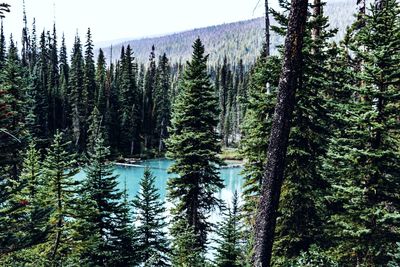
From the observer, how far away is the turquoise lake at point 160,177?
39.4m

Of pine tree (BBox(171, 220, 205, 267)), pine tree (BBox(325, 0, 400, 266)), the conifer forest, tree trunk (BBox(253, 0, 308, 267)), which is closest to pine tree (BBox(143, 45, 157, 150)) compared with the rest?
the conifer forest

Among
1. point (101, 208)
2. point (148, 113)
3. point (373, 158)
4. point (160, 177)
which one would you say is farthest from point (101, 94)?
point (373, 158)

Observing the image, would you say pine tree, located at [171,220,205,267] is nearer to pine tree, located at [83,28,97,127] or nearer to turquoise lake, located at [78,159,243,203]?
turquoise lake, located at [78,159,243,203]

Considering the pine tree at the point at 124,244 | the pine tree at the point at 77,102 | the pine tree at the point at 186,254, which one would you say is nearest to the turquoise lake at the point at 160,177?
the pine tree at the point at 77,102

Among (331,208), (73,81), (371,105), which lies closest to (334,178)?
(331,208)

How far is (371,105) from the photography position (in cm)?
909

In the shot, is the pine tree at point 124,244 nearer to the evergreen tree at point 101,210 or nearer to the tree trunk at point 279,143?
the evergreen tree at point 101,210

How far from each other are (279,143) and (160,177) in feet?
138

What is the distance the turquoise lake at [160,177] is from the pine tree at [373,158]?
27.3m

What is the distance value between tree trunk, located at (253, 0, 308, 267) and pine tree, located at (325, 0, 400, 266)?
3212 millimetres

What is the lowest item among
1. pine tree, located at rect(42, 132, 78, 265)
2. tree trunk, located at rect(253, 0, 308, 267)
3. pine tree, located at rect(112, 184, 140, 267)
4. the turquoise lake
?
the turquoise lake

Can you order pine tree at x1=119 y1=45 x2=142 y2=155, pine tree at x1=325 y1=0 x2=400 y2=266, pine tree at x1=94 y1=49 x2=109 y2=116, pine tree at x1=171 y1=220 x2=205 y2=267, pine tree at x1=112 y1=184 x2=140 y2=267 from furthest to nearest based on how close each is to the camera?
pine tree at x1=119 y1=45 x2=142 y2=155, pine tree at x1=94 y1=49 x2=109 y2=116, pine tree at x1=112 y1=184 x2=140 y2=267, pine tree at x1=171 y1=220 x2=205 y2=267, pine tree at x1=325 y1=0 x2=400 y2=266

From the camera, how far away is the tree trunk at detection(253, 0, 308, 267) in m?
6.28

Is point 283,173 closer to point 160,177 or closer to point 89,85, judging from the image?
point 160,177
